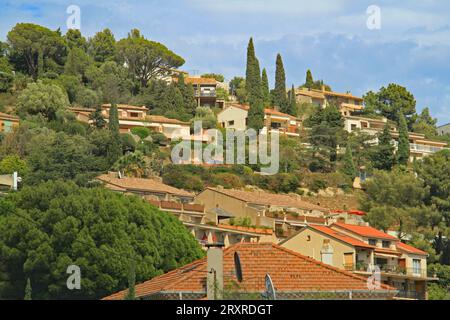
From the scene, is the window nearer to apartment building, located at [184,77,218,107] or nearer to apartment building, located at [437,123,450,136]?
apartment building, located at [184,77,218,107]

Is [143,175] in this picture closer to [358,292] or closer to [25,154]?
[25,154]

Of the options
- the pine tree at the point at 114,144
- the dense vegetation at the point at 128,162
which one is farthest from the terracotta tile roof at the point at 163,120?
the pine tree at the point at 114,144

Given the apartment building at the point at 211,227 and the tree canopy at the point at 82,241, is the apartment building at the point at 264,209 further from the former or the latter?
the tree canopy at the point at 82,241

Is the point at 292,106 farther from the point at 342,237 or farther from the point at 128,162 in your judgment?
the point at 342,237

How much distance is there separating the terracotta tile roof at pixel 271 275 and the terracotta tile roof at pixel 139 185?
4108 cm

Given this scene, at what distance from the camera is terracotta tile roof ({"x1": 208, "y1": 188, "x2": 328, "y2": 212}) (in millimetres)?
68375

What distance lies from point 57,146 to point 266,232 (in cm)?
1513

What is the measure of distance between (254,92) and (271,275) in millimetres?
68470

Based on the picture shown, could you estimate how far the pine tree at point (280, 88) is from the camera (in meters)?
102

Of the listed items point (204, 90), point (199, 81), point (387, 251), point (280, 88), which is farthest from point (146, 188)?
point (199, 81)
